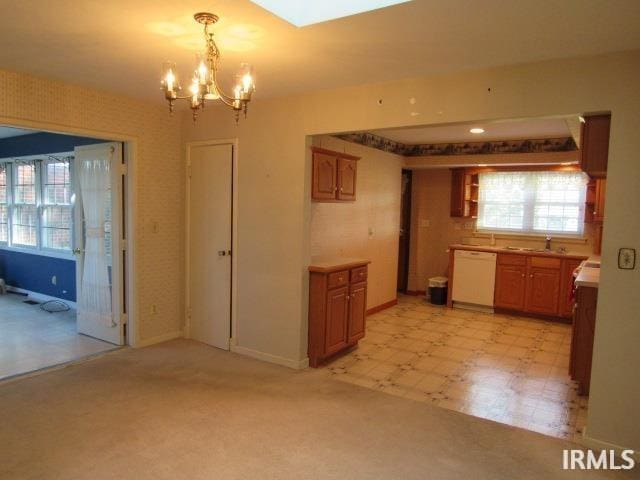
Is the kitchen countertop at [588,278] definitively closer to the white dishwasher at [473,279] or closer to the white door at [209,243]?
the white dishwasher at [473,279]

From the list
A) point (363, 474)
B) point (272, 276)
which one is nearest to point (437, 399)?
point (363, 474)

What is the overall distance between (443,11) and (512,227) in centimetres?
518

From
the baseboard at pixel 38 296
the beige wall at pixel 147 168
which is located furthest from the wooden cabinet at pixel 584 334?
the baseboard at pixel 38 296

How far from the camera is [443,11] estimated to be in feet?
7.09

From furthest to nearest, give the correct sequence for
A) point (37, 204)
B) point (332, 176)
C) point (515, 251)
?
point (37, 204) < point (515, 251) < point (332, 176)

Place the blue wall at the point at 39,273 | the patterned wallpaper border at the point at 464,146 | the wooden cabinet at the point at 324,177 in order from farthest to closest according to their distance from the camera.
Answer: the blue wall at the point at 39,273
the patterned wallpaper border at the point at 464,146
the wooden cabinet at the point at 324,177

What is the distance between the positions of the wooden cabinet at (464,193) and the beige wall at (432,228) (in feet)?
0.68

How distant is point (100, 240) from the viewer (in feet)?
15.2

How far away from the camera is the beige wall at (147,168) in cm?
378

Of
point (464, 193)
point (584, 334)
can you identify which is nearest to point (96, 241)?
point (584, 334)

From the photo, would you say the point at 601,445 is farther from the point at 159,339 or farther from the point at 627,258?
the point at 159,339

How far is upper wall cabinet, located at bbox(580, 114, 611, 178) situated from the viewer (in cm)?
279

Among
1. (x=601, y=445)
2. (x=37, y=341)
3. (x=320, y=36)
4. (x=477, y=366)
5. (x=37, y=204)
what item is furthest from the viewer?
(x=37, y=204)

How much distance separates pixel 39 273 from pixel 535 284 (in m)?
6.86
